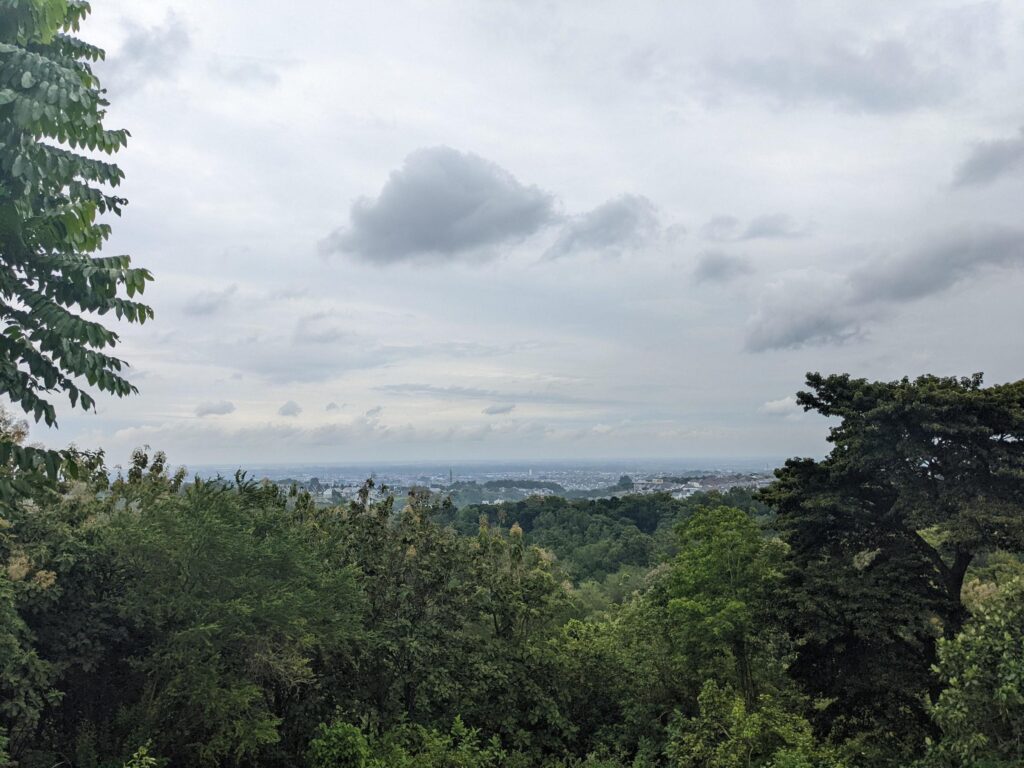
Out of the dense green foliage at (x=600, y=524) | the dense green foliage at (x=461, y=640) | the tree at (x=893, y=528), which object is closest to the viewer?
the dense green foliage at (x=461, y=640)

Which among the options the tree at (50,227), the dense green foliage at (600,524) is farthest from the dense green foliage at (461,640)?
the dense green foliage at (600,524)

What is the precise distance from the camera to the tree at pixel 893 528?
1506 centimetres

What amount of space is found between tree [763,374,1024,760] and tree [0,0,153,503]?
1629cm

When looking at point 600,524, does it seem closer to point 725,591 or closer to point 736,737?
point 725,591

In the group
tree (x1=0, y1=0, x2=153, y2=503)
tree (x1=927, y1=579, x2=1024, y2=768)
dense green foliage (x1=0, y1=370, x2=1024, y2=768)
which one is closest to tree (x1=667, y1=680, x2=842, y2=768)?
dense green foliage (x1=0, y1=370, x2=1024, y2=768)

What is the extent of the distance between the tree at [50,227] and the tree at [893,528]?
16.3 meters

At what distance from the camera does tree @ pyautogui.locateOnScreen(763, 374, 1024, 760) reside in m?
15.1

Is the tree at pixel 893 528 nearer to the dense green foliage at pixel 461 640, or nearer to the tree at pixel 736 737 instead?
the dense green foliage at pixel 461 640

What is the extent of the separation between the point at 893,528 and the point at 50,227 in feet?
62.3

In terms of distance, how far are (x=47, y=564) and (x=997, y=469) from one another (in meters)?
21.6

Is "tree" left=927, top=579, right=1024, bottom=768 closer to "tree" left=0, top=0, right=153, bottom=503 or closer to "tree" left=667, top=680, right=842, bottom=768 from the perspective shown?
"tree" left=667, top=680, right=842, bottom=768

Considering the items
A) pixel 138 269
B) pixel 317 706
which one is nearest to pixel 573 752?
pixel 317 706

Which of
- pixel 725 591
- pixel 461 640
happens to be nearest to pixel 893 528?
pixel 725 591

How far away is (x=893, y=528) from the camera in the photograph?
17.1m
